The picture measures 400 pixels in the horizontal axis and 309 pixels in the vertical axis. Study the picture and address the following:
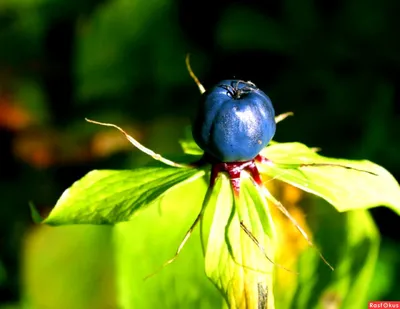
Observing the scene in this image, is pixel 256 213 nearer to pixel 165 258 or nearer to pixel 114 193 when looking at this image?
pixel 114 193

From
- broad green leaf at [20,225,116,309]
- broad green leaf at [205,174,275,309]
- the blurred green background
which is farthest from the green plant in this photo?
the blurred green background

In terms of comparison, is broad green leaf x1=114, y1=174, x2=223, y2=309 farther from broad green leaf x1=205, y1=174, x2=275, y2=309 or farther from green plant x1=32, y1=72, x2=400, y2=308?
broad green leaf x1=205, y1=174, x2=275, y2=309

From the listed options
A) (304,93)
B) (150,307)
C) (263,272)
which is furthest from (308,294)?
(304,93)

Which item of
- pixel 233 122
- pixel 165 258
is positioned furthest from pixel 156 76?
pixel 233 122

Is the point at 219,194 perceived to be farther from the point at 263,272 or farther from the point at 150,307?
the point at 150,307

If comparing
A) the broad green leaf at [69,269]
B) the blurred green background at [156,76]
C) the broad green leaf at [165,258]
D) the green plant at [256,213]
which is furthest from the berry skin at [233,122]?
the blurred green background at [156,76]

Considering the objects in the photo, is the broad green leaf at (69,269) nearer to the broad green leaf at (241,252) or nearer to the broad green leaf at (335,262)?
the broad green leaf at (335,262)
